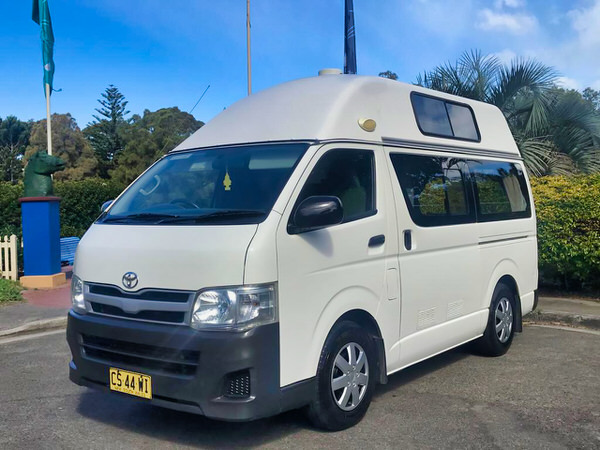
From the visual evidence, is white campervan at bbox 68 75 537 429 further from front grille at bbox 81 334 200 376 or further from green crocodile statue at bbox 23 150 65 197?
green crocodile statue at bbox 23 150 65 197

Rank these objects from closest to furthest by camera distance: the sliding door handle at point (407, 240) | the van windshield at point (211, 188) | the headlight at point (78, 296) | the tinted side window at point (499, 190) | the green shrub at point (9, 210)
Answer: the van windshield at point (211, 188) → the headlight at point (78, 296) → the sliding door handle at point (407, 240) → the tinted side window at point (499, 190) → the green shrub at point (9, 210)

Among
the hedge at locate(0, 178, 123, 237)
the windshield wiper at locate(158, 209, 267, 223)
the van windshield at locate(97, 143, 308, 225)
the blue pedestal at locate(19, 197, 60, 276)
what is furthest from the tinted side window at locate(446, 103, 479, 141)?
the hedge at locate(0, 178, 123, 237)

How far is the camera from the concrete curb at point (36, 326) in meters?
7.93

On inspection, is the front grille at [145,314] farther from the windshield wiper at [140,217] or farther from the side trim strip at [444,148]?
the side trim strip at [444,148]

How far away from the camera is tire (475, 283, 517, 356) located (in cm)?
624

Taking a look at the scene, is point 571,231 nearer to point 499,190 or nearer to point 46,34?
point 499,190

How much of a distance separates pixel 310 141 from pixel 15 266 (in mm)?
9074

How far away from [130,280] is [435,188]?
112 inches

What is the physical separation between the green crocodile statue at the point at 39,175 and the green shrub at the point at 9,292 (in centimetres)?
175

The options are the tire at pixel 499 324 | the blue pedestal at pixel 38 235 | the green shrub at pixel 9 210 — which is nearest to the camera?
the tire at pixel 499 324

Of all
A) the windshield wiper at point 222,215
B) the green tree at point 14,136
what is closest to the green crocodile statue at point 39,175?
the windshield wiper at point 222,215

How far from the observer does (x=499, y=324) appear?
639 centimetres

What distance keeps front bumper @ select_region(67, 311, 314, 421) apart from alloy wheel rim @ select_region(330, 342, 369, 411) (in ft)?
1.02

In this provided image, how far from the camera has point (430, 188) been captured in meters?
5.33
